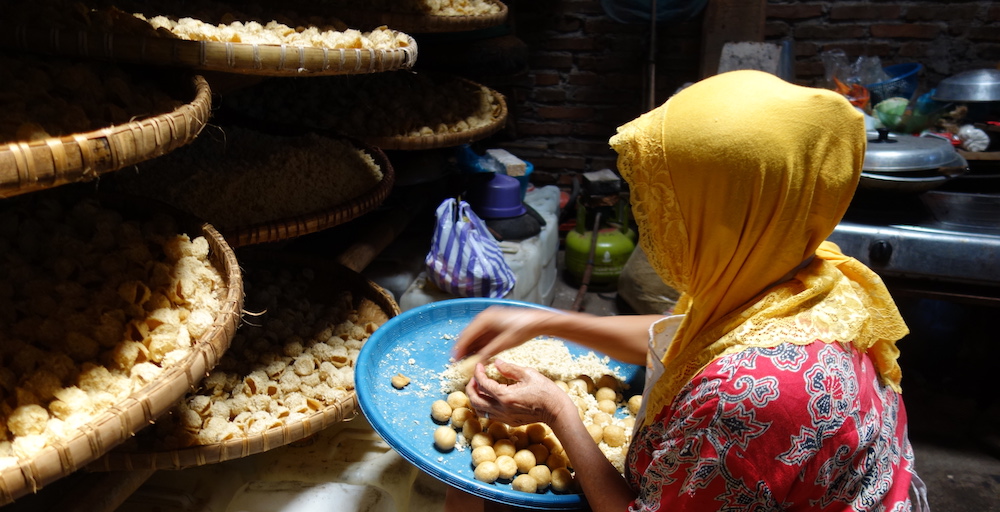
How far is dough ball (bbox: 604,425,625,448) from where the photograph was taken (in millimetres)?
1534

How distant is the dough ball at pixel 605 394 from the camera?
1.69 m

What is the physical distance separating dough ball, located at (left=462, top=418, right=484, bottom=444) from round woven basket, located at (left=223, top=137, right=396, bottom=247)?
696mm

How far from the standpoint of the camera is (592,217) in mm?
4160

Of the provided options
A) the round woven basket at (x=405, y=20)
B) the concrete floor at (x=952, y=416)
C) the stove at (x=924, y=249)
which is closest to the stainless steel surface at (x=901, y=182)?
the stove at (x=924, y=249)

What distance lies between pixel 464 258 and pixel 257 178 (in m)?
0.98

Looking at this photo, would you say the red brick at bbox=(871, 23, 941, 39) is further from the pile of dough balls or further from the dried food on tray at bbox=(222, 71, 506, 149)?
the pile of dough balls

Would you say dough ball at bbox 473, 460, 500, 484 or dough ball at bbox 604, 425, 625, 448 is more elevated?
dough ball at bbox 473, 460, 500, 484

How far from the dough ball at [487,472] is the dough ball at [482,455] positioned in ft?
0.08

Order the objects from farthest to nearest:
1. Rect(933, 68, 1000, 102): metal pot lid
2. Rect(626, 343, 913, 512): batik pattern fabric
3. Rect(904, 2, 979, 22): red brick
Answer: Rect(904, 2, 979, 22): red brick < Rect(933, 68, 1000, 102): metal pot lid < Rect(626, 343, 913, 512): batik pattern fabric

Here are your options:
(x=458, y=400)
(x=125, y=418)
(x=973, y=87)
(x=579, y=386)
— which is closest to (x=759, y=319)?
(x=579, y=386)

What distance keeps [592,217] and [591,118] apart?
0.79 m

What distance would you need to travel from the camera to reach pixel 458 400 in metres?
1.62

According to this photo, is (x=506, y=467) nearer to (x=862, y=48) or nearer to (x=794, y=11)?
(x=794, y=11)

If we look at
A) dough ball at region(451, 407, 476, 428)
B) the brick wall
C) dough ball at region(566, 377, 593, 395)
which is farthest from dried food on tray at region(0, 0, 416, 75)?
the brick wall
